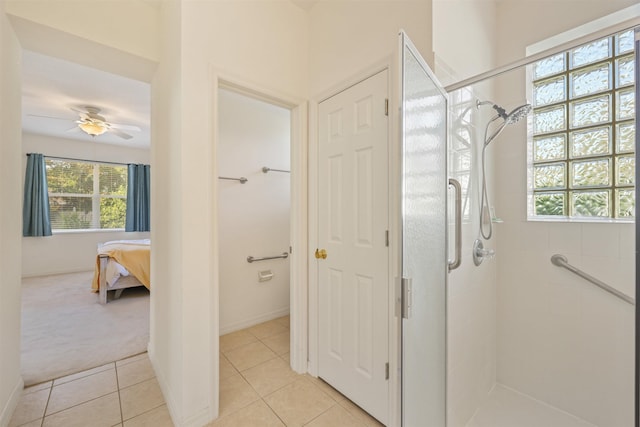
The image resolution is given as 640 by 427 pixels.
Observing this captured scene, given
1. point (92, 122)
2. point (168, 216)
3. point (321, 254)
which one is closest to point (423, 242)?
point (321, 254)

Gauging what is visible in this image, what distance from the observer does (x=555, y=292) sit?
1716 mm

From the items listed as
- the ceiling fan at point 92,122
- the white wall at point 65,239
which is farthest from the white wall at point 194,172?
the white wall at point 65,239

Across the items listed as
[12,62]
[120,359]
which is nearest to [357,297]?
[120,359]

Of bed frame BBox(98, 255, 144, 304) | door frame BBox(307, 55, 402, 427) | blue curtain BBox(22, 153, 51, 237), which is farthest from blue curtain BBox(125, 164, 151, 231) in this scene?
door frame BBox(307, 55, 402, 427)

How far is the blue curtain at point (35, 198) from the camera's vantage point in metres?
4.73

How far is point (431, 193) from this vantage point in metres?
1.09

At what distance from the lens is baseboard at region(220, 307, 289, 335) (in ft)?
8.82

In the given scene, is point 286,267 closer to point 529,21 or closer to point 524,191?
point 524,191

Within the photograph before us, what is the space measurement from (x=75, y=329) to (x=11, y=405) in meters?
1.31

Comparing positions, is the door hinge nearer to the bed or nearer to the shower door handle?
the shower door handle

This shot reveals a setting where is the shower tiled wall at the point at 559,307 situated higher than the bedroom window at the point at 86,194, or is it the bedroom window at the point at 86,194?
the bedroom window at the point at 86,194

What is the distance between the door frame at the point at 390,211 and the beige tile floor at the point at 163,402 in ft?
0.74

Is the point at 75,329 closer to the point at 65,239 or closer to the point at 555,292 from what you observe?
the point at 65,239

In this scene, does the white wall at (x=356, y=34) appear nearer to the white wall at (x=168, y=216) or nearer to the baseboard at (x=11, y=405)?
the white wall at (x=168, y=216)
